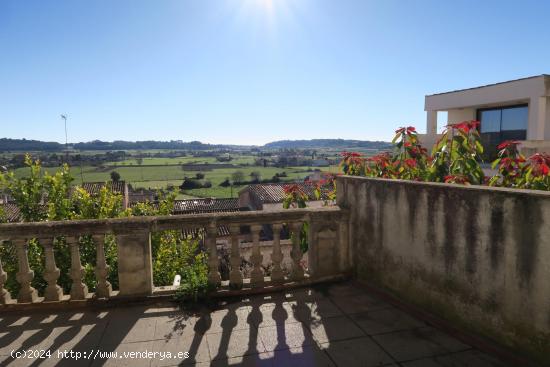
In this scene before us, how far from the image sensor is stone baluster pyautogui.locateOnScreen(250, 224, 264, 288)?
14.3 feet

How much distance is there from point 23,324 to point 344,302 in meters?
3.34

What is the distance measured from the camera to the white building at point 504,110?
15.2 metres

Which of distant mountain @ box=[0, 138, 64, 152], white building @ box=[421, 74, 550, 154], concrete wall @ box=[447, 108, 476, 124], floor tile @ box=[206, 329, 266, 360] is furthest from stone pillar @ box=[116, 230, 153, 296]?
distant mountain @ box=[0, 138, 64, 152]

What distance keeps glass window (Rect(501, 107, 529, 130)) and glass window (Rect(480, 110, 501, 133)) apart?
28 cm

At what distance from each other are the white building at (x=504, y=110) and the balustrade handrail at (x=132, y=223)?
1233cm

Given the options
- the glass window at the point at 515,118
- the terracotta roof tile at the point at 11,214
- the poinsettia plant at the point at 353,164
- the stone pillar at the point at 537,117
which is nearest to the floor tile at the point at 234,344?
the poinsettia plant at the point at 353,164

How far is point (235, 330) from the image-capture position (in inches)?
139

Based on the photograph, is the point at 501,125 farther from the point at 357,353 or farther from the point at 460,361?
the point at 357,353

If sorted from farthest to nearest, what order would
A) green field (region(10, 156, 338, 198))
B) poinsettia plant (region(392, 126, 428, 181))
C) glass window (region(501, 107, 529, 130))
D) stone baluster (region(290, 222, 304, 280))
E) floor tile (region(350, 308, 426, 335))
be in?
green field (region(10, 156, 338, 198)) < glass window (region(501, 107, 529, 130)) < poinsettia plant (region(392, 126, 428, 181)) < stone baluster (region(290, 222, 304, 280)) < floor tile (region(350, 308, 426, 335))

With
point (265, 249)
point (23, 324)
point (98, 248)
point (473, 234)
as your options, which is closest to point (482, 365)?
point (473, 234)

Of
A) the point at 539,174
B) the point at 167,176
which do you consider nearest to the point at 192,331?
the point at 539,174

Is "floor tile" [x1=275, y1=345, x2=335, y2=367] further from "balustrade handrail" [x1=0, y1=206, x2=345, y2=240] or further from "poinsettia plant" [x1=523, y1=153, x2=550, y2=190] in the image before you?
"poinsettia plant" [x1=523, y1=153, x2=550, y2=190]

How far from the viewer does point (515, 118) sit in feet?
57.2

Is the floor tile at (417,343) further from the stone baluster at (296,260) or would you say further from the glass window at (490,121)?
the glass window at (490,121)
